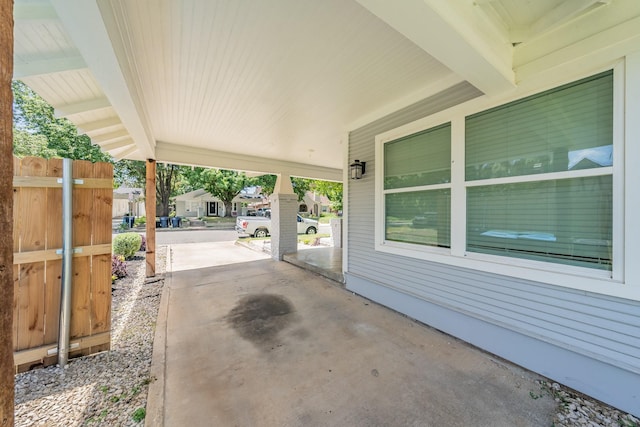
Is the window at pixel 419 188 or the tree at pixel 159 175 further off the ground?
the tree at pixel 159 175

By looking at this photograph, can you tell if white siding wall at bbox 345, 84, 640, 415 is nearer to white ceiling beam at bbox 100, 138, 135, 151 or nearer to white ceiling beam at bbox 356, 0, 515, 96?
white ceiling beam at bbox 356, 0, 515, 96

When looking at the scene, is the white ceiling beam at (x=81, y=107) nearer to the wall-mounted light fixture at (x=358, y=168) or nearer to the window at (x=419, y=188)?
the wall-mounted light fixture at (x=358, y=168)

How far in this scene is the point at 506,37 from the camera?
7.56 feet

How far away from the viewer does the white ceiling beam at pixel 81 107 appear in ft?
→ 11.3

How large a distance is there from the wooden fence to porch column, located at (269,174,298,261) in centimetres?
502

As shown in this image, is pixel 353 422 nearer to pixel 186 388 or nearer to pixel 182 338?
pixel 186 388

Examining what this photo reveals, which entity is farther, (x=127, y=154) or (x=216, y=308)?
(x=127, y=154)

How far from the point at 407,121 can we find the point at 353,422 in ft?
12.1

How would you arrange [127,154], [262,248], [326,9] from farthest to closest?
[262,248] → [127,154] → [326,9]

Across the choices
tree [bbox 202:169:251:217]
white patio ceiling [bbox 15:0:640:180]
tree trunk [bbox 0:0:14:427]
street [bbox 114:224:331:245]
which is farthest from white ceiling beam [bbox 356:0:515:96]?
tree [bbox 202:169:251:217]

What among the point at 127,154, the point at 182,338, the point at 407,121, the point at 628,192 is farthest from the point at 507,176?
the point at 127,154

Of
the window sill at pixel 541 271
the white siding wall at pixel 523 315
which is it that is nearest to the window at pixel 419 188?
the window sill at pixel 541 271

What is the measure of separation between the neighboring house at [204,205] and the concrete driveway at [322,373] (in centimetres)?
2424

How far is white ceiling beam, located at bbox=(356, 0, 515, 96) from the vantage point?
5.07 ft
